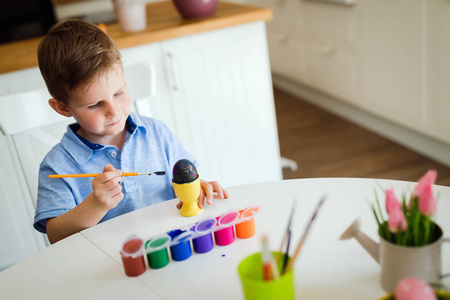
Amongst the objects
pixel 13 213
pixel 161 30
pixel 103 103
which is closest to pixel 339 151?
pixel 161 30

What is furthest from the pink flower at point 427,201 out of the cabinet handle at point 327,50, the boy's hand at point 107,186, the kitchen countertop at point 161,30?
the cabinet handle at point 327,50

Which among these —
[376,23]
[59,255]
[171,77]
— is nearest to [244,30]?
[171,77]

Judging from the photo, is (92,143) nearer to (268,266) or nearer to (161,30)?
(268,266)

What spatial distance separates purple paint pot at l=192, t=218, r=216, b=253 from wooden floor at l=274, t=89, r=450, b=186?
5.52 feet

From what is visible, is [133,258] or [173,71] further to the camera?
[173,71]

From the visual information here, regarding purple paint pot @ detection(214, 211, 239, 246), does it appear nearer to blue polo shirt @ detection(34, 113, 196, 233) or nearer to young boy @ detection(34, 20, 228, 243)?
young boy @ detection(34, 20, 228, 243)

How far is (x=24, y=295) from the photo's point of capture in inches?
32.4

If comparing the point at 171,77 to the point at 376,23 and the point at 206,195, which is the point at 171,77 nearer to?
the point at 206,195

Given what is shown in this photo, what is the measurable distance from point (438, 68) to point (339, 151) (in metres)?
0.67

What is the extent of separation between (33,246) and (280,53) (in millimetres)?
2219

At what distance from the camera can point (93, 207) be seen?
3.29 ft

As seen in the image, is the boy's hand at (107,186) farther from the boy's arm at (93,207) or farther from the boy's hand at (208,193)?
the boy's hand at (208,193)

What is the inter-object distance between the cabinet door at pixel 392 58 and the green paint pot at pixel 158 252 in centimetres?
188

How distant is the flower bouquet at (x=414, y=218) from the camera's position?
0.60 m
